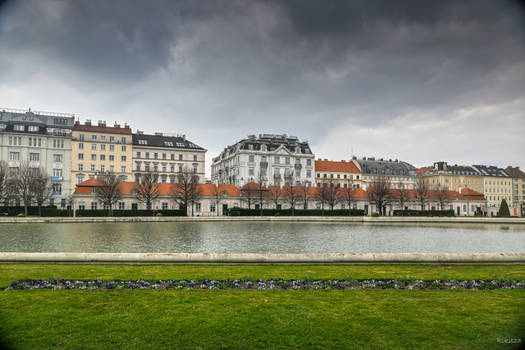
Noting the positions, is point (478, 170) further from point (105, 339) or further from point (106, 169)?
point (105, 339)

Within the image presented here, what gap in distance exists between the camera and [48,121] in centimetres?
8350

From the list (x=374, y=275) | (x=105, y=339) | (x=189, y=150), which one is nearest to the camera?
(x=105, y=339)

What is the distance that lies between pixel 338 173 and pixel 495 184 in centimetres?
6732

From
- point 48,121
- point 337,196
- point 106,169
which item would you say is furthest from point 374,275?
point 48,121

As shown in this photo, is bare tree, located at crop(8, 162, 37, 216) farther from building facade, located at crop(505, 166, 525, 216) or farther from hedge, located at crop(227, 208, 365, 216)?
building facade, located at crop(505, 166, 525, 216)

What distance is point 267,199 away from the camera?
245ft

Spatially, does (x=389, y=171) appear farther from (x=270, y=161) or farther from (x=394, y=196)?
(x=270, y=161)

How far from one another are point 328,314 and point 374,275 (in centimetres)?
414

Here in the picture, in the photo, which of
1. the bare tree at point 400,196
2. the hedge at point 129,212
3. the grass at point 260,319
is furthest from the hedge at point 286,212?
the grass at point 260,319

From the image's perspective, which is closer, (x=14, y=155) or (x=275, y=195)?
(x=275, y=195)

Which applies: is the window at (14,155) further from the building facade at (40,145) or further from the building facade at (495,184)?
the building facade at (495,184)

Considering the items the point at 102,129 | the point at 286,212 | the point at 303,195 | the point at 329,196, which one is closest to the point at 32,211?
the point at 102,129

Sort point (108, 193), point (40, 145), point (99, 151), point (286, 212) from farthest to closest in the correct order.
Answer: point (99, 151) → point (40, 145) → point (286, 212) → point (108, 193)

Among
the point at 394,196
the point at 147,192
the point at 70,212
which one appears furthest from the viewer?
the point at 394,196
